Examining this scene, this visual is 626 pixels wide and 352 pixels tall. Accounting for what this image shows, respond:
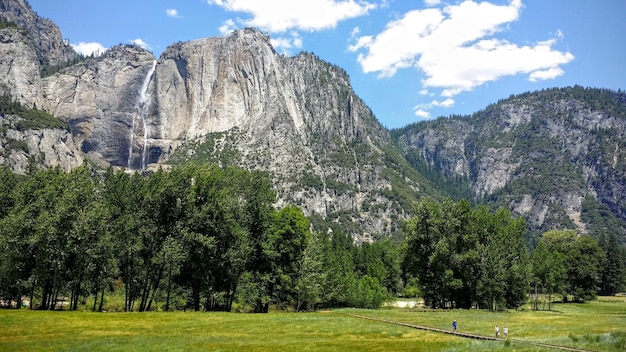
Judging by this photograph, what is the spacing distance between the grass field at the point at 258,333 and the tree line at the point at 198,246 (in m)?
8.68

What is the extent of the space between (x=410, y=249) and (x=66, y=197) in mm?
53717

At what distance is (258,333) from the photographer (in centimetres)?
4078

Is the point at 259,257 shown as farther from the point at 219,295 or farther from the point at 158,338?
the point at 158,338

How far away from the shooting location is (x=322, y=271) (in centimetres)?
7694

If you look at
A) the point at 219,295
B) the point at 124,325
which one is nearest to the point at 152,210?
the point at 219,295

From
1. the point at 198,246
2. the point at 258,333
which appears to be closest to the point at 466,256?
the point at 198,246

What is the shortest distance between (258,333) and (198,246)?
19486mm

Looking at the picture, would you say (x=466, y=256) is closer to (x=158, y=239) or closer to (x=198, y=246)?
(x=198, y=246)

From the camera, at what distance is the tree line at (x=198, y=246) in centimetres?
5366

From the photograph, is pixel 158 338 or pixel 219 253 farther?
pixel 219 253

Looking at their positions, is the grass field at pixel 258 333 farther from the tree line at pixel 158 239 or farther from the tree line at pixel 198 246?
the tree line at pixel 198 246

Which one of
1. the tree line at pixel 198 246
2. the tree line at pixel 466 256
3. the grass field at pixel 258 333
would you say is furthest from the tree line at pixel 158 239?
the tree line at pixel 466 256

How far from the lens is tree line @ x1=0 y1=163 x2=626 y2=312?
2112 inches

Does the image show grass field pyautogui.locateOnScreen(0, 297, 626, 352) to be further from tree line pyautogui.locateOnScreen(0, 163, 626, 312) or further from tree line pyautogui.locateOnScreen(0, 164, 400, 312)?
tree line pyautogui.locateOnScreen(0, 163, 626, 312)
